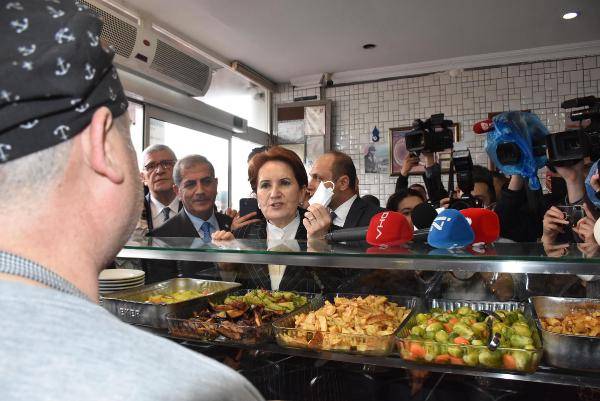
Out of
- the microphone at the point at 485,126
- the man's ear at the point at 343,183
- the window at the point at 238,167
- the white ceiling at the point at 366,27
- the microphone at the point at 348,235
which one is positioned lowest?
the microphone at the point at 348,235

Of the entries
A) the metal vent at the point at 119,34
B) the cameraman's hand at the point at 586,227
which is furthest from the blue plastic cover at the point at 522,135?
the metal vent at the point at 119,34

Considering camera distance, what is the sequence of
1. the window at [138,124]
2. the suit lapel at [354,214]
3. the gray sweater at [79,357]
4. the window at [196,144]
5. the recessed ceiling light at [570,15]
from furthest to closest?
the window at [196,144] < the window at [138,124] < the recessed ceiling light at [570,15] < the suit lapel at [354,214] < the gray sweater at [79,357]

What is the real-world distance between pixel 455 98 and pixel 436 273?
16.0 feet

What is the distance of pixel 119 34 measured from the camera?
13.6 ft

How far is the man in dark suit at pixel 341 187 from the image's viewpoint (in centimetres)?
308

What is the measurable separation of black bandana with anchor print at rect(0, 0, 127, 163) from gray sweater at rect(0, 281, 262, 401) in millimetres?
192

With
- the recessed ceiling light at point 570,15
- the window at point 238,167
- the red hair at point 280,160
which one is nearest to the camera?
the red hair at point 280,160

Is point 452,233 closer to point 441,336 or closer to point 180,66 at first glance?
point 441,336

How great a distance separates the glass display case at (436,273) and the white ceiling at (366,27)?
10.8 feet

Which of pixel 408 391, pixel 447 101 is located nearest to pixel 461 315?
pixel 408 391

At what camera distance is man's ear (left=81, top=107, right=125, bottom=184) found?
64 cm

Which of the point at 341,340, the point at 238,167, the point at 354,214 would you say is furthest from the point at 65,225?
the point at 238,167

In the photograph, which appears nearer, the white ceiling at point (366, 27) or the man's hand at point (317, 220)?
the man's hand at point (317, 220)

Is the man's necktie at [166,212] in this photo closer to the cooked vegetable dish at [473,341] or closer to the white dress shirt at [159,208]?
the white dress shirt at [159,208]
